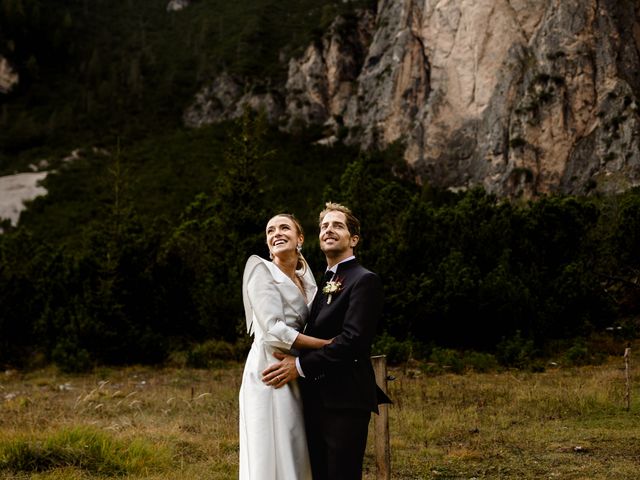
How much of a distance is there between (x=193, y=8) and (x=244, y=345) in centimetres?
11571

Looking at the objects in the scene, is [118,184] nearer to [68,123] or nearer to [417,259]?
[417,259]

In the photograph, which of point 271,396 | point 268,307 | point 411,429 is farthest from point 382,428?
point 411,429

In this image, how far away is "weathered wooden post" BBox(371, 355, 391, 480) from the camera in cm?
457

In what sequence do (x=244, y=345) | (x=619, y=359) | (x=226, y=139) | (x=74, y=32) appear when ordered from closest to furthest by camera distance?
(x=619, y=359), (x=244, y=345), (x=226, y=139), (x=74, y=32)

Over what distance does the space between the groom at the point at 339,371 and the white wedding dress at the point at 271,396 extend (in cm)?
9

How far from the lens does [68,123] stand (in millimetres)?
77000

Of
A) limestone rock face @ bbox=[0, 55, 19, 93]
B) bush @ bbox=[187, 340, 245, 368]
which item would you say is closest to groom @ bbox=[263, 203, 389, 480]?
bush @ bbox=[187, 340, 245, 368]

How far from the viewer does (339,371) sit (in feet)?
12.0

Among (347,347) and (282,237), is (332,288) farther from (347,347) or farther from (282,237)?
(282,237)

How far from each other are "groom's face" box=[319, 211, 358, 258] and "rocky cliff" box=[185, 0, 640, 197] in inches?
1703

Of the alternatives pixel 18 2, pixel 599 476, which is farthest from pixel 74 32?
pixel 599 476

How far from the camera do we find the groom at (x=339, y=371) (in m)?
3.59

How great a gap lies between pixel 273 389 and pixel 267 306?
499 millimetres

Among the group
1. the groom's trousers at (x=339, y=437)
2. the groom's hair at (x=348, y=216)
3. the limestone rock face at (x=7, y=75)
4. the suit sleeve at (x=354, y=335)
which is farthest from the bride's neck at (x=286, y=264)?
the limestone rock face at (x=7, y=75)
